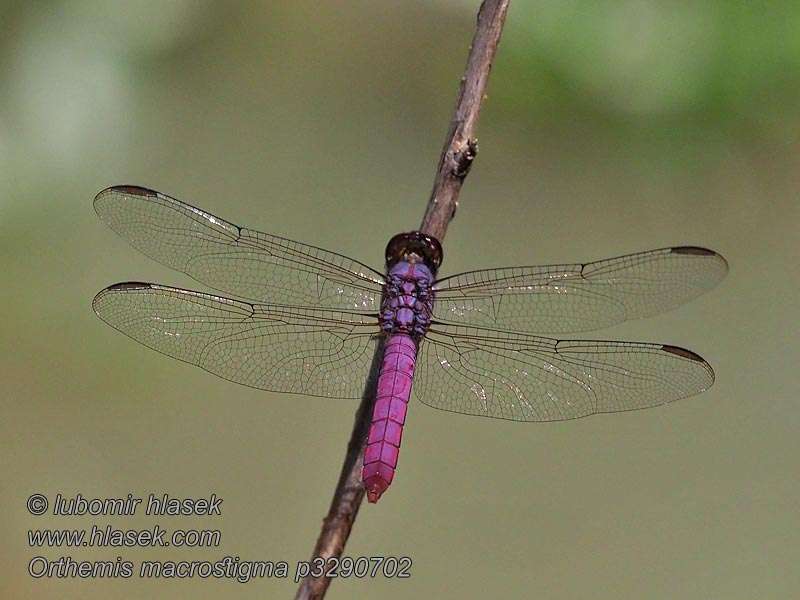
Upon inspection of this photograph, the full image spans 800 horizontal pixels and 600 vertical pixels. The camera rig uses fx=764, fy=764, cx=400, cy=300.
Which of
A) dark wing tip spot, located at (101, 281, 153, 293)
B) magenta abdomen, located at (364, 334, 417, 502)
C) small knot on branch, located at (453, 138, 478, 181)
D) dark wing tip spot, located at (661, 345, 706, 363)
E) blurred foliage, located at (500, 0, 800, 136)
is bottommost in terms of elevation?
magenta abdomen, located at (364, 334, 417, 502)

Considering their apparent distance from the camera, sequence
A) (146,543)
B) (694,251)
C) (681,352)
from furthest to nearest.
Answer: (146,543) → (694,251) → (681,352)

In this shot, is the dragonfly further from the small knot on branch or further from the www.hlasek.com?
the www.hlasek.com

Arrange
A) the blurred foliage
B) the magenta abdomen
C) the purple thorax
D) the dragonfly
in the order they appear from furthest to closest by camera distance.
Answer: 1. the blurred foliage
2. the dragonfly
3. the purple thorax
4. the magenta abdomen

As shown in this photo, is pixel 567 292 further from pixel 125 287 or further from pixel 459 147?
pixel 125 287

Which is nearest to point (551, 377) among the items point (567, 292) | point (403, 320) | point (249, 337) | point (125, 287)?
point (567, 292)

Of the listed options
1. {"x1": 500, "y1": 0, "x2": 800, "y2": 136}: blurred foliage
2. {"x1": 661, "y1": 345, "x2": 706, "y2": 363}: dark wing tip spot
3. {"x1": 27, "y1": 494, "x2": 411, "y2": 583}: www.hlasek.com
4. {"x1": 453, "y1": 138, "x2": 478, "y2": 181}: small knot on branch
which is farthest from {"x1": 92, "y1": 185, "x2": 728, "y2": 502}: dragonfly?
{"x1": 500, "y1": 0, "x2": 800, "y2": 136}: blurred foliage

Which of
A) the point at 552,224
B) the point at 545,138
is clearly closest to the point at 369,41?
the point at 545,138
